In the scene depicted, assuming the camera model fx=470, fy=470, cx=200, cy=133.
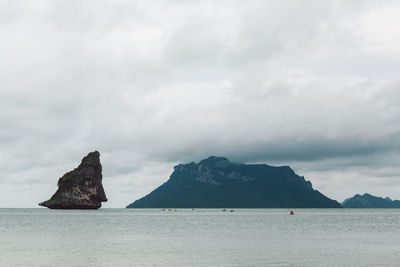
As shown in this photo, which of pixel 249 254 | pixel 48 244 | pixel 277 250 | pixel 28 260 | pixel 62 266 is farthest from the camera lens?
pixel 48 244

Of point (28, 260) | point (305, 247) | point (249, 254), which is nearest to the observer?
point (28, 260)

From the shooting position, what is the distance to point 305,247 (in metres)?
65.4

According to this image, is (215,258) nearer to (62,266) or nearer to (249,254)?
(249,254)

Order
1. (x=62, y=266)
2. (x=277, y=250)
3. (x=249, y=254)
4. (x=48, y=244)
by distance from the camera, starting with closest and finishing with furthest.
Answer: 1. (x=62, y=266)
2. (x=249, y=254)
3. (x=277, y=250)
4. (x=48, y=244)

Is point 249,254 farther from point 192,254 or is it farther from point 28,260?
point 28,260

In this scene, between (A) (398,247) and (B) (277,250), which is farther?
(A) (398,247)

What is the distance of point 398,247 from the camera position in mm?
65500

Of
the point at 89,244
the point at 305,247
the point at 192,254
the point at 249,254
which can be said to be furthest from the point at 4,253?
the point at 305,247

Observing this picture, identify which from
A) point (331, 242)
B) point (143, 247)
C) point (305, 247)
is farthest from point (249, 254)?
point (331, 242)

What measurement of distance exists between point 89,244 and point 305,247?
31.7m

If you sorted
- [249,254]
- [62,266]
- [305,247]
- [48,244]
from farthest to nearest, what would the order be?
[48,244]
[305,247]
[249,254]
[62,266]

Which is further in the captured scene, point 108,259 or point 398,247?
point 398,247

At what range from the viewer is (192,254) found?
5775 cm

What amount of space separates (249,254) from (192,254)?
6.96 m
